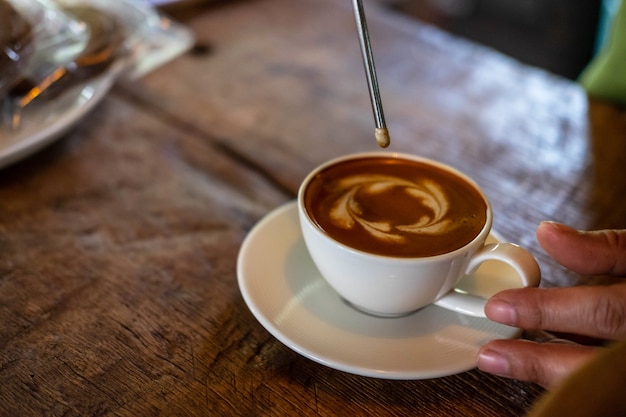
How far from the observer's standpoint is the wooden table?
52 centimetres

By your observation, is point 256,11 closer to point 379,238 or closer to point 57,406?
point 379,238

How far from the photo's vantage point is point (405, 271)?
0.52 m

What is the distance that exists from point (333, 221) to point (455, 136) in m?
0.43

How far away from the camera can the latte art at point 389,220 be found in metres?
0.58

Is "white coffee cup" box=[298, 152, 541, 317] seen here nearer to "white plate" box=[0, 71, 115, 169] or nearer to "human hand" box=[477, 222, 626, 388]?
"human hand" box=[477, 222, 626, 388]

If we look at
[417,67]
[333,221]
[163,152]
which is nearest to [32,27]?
[163,152]

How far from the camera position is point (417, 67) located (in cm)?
114

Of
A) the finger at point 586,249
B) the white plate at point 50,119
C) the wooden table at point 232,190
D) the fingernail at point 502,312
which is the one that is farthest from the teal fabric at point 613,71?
the white plate at point 50,119

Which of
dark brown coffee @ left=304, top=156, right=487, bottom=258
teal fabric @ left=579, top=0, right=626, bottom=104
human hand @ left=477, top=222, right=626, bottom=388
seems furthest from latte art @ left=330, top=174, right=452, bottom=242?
teal fabric @ left=579, top=0, right=626, bottom=104

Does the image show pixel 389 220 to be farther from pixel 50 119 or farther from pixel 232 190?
pixel 50 119

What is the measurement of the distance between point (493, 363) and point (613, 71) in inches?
30.6

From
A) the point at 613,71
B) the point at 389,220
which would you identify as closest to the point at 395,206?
the point at 389,220

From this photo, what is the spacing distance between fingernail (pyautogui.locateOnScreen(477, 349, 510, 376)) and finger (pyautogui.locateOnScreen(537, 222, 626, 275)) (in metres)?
0.13

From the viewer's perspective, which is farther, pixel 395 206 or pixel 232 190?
pixel 232 190
